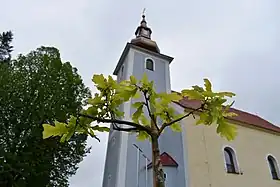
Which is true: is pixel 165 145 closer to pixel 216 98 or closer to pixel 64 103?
pixel 64 103

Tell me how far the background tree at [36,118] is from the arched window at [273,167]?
9.78 metres

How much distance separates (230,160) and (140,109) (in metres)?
12.3

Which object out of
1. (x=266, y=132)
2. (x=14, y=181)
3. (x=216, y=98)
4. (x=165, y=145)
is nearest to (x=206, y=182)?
(x=165, y=145)

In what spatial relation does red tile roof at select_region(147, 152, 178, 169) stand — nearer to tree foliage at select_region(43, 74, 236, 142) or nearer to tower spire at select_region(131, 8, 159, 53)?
tower spire at select_region(131, 8, 159, 53)

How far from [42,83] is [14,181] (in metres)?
5.06

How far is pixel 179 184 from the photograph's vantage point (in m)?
11.5

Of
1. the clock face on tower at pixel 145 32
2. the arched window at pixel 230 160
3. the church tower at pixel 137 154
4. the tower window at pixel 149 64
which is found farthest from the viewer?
the clock face on tower at pixel 145 32

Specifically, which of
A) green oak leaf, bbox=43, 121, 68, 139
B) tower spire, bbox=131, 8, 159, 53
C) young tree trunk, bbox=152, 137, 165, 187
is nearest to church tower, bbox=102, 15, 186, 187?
tower spire, bbox=131, 8, 159, 53

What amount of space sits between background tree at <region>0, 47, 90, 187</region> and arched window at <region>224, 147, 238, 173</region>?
7225mm

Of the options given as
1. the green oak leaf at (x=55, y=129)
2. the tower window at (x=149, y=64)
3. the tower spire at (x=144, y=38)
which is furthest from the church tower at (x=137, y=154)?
the green oak leaf at (x=55, y=129)

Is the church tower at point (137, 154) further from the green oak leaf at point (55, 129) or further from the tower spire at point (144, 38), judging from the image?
the green oak leaf at point (55, 129)

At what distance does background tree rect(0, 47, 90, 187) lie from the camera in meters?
12.5

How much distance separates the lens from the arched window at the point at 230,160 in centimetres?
1289

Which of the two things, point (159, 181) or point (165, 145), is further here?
point (165, 145)
